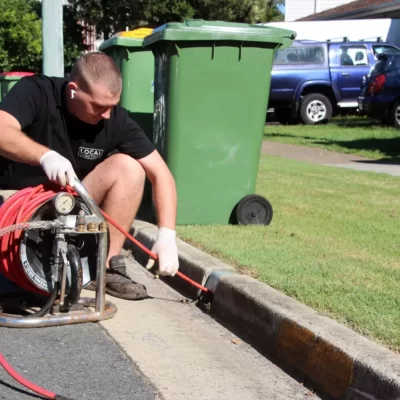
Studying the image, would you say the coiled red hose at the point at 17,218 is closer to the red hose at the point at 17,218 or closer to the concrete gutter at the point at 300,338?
the red hose at the point at 17,218

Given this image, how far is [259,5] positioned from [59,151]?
111 feet

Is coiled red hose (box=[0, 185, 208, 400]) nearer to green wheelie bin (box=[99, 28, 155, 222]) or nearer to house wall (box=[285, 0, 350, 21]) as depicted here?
green wheelie bin (box=[99, 28, 155, 222])

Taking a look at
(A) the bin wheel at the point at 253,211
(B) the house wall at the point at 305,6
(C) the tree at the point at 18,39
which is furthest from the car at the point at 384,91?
(B) the house wall at the point at 305,6

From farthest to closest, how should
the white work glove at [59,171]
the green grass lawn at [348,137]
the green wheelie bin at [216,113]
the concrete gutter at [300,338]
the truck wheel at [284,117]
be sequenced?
the truck wheel at [284,117]
the green grass lawn at [348,137]
the green wheelie bin at [216,113]
the white work glove at [59,171]
the concrete gutter at [300,338]

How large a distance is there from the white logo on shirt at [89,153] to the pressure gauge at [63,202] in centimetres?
67

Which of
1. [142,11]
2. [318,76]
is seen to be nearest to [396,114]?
[318,76]

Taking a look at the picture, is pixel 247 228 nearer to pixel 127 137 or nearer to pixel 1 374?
pixel 127 137

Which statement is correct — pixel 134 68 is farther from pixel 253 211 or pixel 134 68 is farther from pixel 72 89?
pixel 72 89

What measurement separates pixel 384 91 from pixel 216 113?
11.7 metres

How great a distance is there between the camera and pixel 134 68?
330 inches

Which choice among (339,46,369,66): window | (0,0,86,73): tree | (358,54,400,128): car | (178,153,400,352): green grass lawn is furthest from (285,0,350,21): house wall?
(178,153,400,352): green grass lawn

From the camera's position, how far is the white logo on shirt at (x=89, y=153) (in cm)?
458

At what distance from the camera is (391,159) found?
39.9 feet

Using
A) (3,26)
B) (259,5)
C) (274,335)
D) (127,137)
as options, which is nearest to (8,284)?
(127,137)
